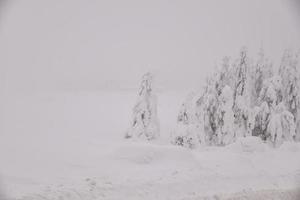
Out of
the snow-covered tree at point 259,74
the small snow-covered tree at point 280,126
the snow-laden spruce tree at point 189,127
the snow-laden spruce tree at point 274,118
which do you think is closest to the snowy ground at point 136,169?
the snow-laden spruce tree at point 189,127

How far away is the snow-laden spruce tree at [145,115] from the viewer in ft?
74.7

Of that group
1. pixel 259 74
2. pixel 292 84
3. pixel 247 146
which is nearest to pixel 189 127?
pixel 247 146

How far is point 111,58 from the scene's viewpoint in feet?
381

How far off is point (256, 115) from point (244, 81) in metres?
2.24

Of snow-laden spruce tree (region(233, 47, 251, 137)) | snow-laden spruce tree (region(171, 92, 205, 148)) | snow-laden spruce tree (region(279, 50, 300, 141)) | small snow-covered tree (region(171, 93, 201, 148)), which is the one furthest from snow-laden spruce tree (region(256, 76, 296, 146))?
small snow-covered tree (region(171, 93, 201, 148))

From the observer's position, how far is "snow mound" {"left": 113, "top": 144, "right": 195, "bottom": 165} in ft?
52.3

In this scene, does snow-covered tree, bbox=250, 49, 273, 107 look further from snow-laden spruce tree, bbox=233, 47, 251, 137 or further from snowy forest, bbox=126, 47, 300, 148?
snow-laden spruce tree, bbox=233, 47, 251, 137

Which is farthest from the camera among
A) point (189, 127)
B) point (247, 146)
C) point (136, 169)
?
point (189, 127)

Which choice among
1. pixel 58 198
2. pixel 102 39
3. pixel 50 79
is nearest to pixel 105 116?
pixel 58 198

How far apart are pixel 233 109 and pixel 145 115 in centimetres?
525

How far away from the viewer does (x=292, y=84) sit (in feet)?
79.2

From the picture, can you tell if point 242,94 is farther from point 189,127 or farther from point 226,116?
point 189,127

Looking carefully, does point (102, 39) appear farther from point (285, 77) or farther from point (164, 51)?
point (285, 77)

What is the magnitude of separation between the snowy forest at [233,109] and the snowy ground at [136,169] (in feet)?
5.32
